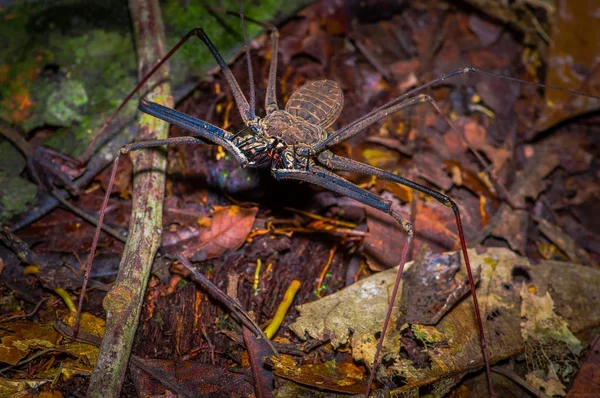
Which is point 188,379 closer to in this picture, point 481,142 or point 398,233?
point 398,233

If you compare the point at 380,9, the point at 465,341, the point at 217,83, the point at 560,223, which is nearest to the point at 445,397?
the point at 465,341

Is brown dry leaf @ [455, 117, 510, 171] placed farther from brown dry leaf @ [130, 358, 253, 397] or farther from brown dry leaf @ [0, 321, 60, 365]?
brown dry leaf @ [0, 321, 60, 365]

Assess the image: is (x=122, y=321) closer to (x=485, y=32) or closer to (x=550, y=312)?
(x=550, y=312)

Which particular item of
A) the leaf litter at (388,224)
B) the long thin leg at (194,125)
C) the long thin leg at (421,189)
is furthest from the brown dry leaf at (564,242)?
the long thin leg at (194,125)

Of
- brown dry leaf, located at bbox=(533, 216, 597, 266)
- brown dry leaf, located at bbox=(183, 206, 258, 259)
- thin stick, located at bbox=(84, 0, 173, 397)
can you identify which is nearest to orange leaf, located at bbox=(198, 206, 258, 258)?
brown dry leaf, located at bbox=(183, 206, 258, 259)

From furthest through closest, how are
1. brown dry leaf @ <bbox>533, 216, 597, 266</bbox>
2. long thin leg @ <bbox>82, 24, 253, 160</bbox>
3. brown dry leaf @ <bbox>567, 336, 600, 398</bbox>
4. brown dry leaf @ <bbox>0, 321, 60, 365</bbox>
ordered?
1. brown dry leaf @ <bbox>533, 216, 597, 266</bbox>
2. long thin leg @ <bbox>82, 24, 253, 160</bbox>
3. brown dry leaf @ <bbox>567, 336, 600, 398</bbox>
4. brown dry leaf @ <bbox>0, 321, 60, 365</bbox>

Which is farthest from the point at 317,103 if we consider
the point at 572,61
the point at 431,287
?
the point at 572,61
